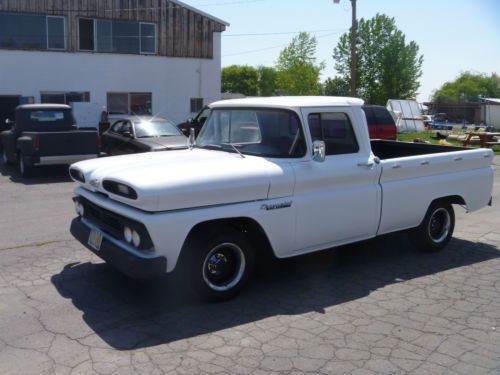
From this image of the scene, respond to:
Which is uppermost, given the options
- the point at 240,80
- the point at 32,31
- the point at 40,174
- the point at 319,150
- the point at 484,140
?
the point at 240,80

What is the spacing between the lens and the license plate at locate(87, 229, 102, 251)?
195 inches

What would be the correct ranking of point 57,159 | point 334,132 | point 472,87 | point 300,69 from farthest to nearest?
point 472,87, point 300,69, point 57,159, point 334,132

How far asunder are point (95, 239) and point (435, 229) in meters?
4.10

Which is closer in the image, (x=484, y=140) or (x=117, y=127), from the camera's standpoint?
(x=117, y=127)

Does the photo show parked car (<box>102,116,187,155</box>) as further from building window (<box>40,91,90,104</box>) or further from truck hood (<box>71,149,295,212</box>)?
building window (<box>40,91,90,104</box>)

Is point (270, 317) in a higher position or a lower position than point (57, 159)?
lower

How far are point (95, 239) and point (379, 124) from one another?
14.0m

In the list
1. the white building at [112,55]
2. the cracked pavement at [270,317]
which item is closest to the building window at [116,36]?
the white building at [112,55]

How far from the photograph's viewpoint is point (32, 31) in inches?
858

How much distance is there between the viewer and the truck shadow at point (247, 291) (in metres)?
4.49

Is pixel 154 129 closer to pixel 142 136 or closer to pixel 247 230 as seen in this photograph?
pixel 142 136

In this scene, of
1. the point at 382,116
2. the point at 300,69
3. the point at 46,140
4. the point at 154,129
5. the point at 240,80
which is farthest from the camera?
→ the point at 240,80

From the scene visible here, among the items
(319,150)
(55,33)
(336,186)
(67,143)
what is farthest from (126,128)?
(55,33)

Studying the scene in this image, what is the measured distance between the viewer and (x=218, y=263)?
4961 mm
